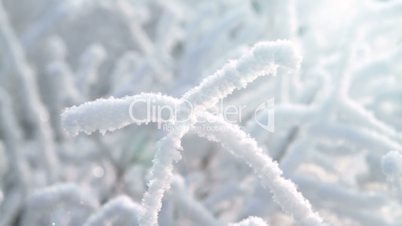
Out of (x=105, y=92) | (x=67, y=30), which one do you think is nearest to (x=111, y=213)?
(x=105, y=92)

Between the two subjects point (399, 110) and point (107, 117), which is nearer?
point (107, 117)

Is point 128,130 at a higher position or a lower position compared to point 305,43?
lower

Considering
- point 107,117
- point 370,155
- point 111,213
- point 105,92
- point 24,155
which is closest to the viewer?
point 107,117

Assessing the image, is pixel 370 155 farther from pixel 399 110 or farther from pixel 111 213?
pixel 111 213

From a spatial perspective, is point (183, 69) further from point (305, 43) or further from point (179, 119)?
point (179, 119)

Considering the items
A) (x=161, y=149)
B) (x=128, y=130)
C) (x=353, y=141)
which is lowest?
(x=161, y=149)

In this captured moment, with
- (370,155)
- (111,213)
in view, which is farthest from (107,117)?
(370,155)

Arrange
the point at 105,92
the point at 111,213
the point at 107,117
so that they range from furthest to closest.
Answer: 1. the point at 105,92
2. the point at 111,213
3. the point at 107,117
